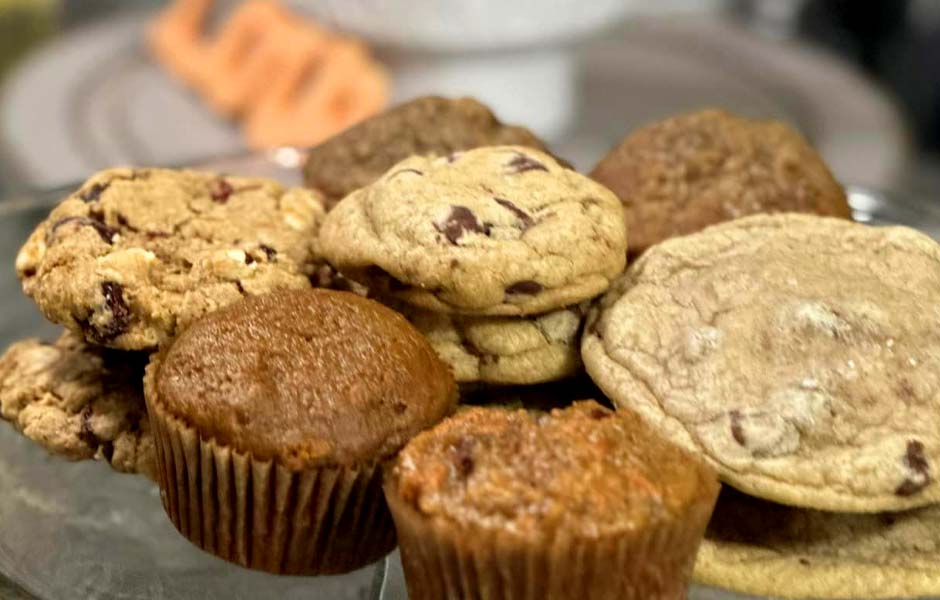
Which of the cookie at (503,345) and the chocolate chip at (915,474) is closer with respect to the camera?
the chocolate chip at (915,474)

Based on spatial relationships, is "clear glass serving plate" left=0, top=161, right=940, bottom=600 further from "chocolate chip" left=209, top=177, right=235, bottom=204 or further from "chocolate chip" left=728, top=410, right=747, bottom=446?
"chocolate chip" left=209, top=177, right=235, bottom=204

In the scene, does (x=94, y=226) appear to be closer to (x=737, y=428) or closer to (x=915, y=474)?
(x=737, y=428)

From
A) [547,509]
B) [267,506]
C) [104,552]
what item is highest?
[547,509]

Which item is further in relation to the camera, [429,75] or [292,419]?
[429,75]

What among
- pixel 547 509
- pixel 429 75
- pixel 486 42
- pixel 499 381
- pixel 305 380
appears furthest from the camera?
pixel 429 75

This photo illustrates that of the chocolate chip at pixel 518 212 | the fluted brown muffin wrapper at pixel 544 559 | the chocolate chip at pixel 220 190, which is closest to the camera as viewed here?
the fluted brown muffin wrapper at pixel 544 559

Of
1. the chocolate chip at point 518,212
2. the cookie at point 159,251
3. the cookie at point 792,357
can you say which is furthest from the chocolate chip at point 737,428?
the cookie at point 159,251

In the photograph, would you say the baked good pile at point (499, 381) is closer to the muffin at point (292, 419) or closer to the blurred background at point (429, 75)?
the muffin at point (292, 419)


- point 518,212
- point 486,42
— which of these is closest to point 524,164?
point 518,212
